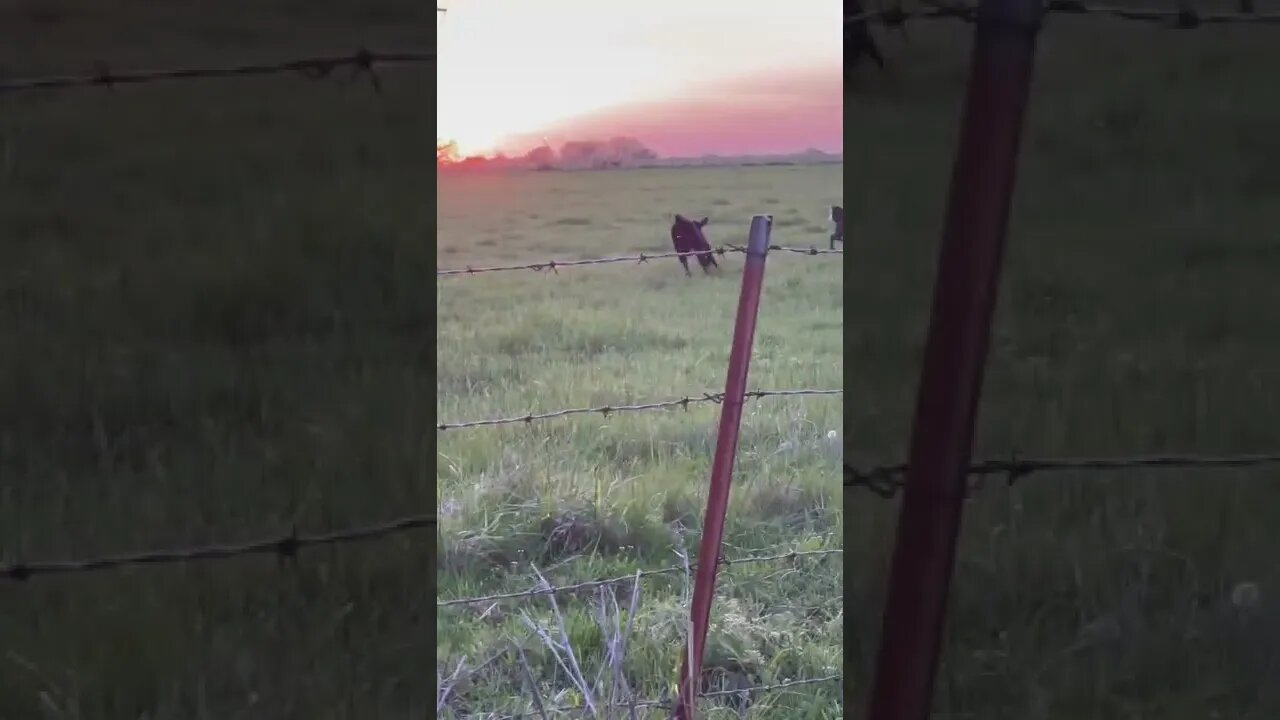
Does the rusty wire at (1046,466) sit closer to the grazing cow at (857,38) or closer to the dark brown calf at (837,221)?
the dark brown calf at (837,221)

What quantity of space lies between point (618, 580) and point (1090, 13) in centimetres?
93

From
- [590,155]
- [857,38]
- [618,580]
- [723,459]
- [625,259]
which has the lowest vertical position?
[618,580]

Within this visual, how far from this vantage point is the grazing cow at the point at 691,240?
5.07 ft

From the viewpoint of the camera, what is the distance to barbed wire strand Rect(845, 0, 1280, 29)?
58.8 inches

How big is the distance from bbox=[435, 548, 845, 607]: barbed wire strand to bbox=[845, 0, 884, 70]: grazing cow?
24.1 inches

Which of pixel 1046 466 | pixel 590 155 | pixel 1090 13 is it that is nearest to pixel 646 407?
pixel 590 155

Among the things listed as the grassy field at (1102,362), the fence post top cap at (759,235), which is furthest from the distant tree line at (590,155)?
the grassy field at (1102,362)

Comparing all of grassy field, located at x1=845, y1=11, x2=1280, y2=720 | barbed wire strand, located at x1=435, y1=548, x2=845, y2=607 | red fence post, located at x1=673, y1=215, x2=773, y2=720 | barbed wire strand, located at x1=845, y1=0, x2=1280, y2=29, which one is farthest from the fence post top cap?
barbed wire strand, located at x1=435, y1=548, x2=845, y2=607

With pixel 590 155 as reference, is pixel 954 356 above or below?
below
